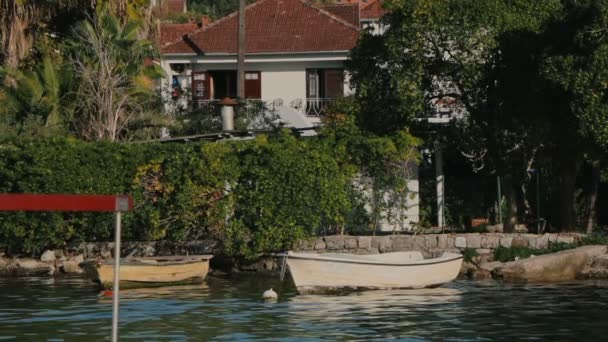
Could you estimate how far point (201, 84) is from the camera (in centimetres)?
5028

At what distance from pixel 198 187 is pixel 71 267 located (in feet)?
14.5

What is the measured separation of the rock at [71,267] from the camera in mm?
34688

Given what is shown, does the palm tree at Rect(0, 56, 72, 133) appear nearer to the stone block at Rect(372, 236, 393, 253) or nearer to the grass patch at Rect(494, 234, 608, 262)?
the stone block at Rect(372, 236, 393, 253)

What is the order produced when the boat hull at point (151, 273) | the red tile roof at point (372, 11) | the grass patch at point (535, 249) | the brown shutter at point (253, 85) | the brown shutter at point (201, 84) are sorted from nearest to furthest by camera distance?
the boat hull at point (151, 273)
the grass patch at point (535, 249)
the brown shutter at point (201, 84)
the brown shutter at point (253, 85)
the red tile roof at point (372, 11)

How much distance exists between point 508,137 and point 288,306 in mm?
11455

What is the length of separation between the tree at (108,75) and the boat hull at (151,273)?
842 cm

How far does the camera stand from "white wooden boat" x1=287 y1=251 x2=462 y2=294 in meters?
28.5

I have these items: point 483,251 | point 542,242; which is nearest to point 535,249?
point 542,242

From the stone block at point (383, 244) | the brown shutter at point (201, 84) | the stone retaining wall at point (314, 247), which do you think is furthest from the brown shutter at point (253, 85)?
the stone block at point (383, 244)

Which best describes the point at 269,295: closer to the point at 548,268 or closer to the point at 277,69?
the point at 548,268

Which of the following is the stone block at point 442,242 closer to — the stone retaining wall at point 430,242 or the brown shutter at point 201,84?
the stone retaining wall at point 430,242

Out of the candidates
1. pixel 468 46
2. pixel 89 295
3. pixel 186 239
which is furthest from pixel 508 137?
pixel 89 295

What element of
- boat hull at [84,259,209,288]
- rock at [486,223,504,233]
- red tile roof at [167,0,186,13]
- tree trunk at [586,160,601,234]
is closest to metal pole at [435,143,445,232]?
rock at [486,223,504,233]

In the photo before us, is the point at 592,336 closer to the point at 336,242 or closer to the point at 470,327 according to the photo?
the point at 470,327
